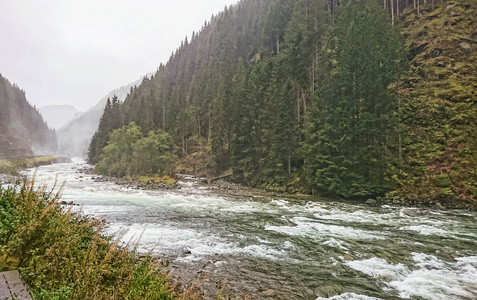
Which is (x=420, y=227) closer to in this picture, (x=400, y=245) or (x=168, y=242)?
(x=400, y=245)

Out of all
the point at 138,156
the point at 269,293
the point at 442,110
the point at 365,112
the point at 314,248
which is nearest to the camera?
the point at 269,293

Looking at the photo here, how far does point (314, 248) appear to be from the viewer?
13.3m

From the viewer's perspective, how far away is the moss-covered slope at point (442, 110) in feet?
84.6

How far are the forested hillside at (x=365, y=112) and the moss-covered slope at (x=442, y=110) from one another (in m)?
0.10

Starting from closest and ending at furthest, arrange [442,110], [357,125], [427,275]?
[427,275] < [442,110] < [357,125]

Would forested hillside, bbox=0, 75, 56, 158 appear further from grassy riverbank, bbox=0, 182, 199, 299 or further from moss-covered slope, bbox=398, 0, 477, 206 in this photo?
moss-covered slope, bbox=398, 0, 477, 206

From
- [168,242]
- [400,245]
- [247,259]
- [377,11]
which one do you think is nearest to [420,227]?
[400,245]

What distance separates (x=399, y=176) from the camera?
28984mm

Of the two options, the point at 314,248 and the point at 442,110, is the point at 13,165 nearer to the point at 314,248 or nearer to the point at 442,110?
the point at 314,248

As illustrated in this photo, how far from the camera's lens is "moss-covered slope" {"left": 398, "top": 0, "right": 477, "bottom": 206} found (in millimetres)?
25781

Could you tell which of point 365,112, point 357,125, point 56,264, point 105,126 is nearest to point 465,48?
point 365,112

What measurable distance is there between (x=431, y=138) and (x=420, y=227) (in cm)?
A: 1751

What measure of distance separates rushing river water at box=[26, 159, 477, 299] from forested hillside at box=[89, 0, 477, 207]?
6.99 m

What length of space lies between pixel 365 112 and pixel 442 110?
9.50m
